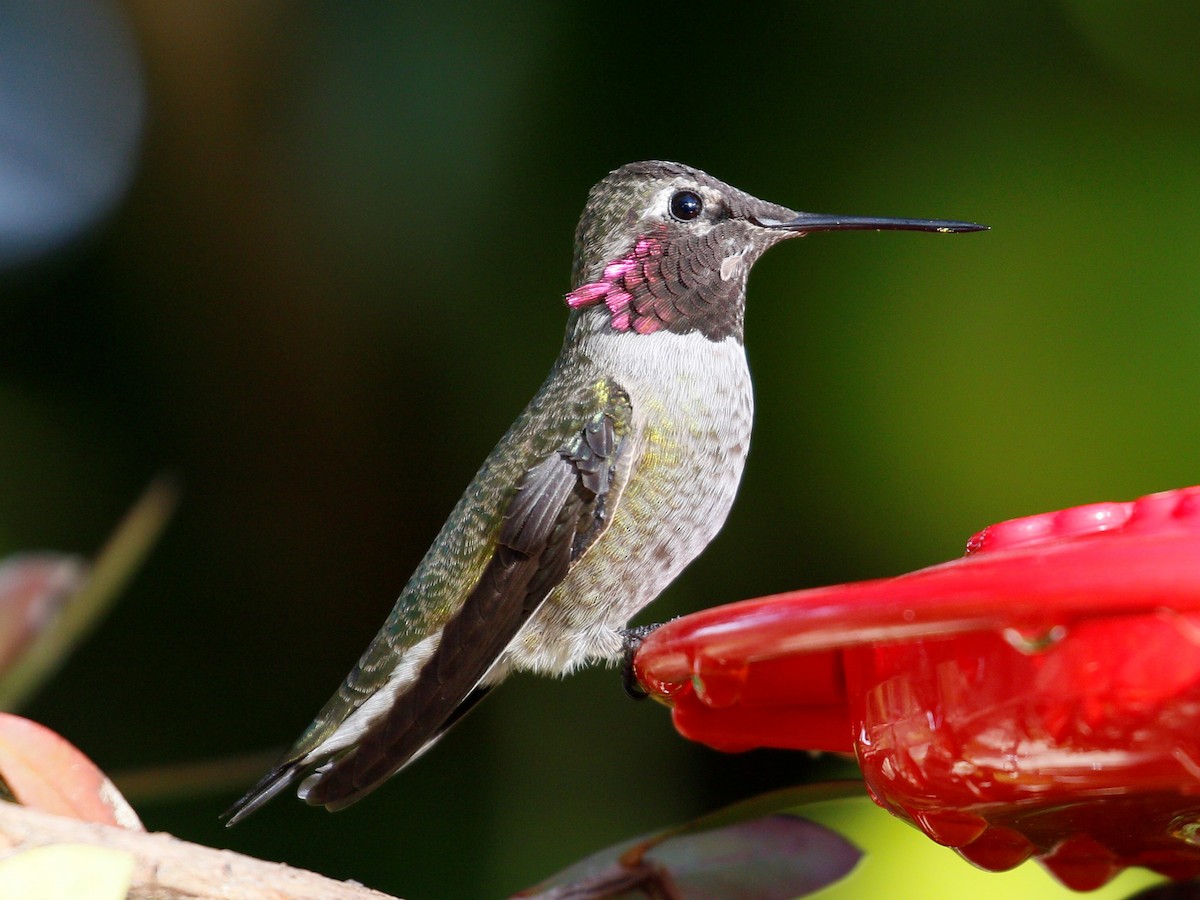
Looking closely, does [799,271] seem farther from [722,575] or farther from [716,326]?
[716,326]

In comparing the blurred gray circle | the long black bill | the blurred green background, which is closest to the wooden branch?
the long black bill

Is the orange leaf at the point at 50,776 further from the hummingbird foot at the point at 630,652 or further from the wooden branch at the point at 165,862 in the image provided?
the hummingbird foot at the point at 630,652

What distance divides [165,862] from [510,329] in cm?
247

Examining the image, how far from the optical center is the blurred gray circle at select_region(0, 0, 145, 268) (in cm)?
350

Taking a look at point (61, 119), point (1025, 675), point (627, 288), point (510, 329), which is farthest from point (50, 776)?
point (61, 119)

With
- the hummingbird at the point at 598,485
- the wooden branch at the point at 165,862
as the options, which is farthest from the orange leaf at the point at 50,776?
the hummingbird at the point at 598,485

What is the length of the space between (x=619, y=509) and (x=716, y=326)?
0.36 meters

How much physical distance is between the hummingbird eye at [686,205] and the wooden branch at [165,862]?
1.29m

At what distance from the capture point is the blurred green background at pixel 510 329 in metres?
2.57

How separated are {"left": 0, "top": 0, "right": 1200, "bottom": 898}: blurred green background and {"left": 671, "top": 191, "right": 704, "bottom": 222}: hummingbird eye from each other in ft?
2.88

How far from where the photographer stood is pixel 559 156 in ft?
10.4

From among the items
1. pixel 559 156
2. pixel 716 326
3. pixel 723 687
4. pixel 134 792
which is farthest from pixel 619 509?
pixel 559 156

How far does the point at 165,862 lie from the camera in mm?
813

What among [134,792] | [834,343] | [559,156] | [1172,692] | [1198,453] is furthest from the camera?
[559,156]
